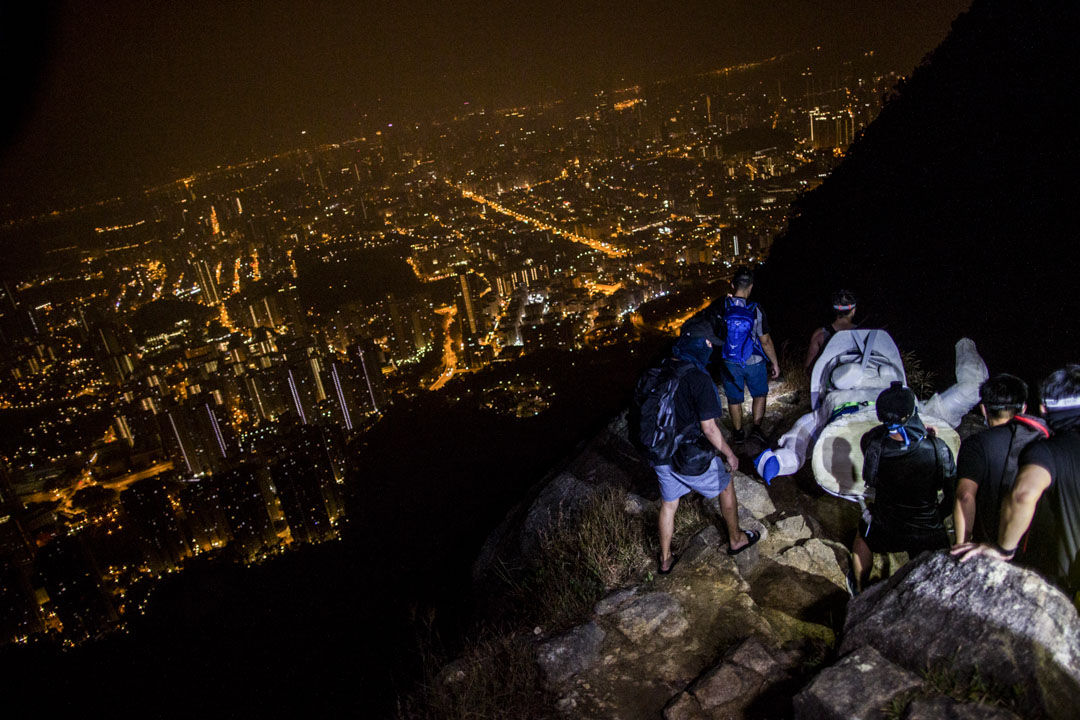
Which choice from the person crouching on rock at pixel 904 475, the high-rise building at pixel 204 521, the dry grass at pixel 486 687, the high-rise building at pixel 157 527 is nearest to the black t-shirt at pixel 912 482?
the person crouching on rock at pixel 904 475

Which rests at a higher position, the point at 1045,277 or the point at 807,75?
the point at 807,75

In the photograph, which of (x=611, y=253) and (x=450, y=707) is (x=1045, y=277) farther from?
(x=611, y=253)

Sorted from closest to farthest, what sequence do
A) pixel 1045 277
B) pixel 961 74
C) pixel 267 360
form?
pixel 1045 277
pixel 961 74
pixel 267 360

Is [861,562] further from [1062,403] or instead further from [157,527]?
[157,527]

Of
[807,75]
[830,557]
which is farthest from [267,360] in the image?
[807,75]

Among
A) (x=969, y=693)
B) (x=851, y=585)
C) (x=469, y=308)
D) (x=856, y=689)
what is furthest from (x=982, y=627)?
(x=469, y=308)

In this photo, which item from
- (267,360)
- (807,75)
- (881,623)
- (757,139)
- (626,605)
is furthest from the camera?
(807,75)

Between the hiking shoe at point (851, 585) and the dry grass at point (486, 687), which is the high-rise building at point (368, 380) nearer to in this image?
the dry grass at point (486, 687)

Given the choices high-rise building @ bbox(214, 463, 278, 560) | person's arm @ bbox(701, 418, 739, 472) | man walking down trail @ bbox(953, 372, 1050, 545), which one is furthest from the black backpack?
high-rise building @ bbox(214, 463, 278, 560)
